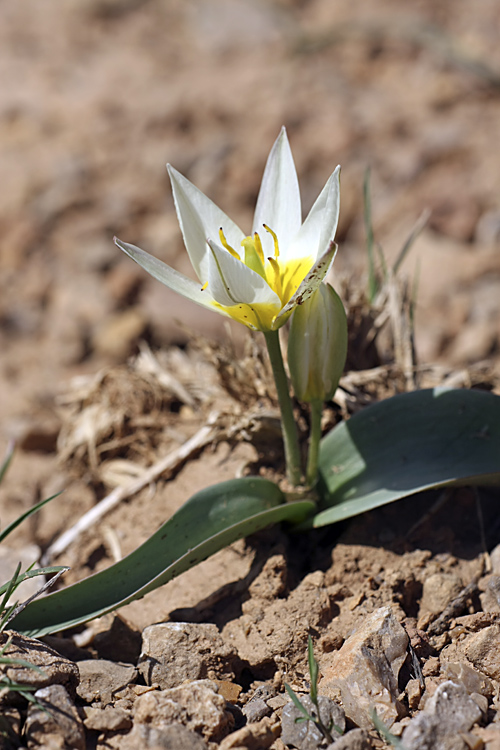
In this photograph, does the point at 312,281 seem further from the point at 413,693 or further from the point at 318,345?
the point at 413,693

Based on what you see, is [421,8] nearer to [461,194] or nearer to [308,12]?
[308,12]

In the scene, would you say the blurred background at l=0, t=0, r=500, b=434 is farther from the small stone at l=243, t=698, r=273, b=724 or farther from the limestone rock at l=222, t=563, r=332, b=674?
the small stone at l=243, t=698, r=273, b=724

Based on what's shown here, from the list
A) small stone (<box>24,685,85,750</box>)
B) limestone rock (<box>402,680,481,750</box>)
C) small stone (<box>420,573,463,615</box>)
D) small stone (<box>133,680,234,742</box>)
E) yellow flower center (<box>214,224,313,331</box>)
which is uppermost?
yellow flower center (<box>214,224,313,331</box>)

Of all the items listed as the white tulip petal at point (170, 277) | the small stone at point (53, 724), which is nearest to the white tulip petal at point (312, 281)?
the white tulip petal at point (170, 277)

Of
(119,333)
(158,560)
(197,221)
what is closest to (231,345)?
(197,221)

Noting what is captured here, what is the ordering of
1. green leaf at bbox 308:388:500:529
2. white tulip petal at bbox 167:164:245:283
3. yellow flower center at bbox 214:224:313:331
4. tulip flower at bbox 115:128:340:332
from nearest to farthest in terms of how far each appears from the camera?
tulip flower at bbox 115:128:340:332 → yellow flower center at bbox 214:224:313:331 → white tulip petal at bbox 167:164:245:283 → green leaf at bbox 308:388:500:529

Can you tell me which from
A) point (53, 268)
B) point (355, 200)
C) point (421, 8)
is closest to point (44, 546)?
point (53, 268)

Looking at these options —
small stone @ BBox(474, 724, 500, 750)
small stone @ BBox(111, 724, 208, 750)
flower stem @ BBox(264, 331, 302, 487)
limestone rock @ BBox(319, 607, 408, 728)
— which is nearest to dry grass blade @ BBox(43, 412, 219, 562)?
flower stem @ BBox(264, 331, 302, 487)
